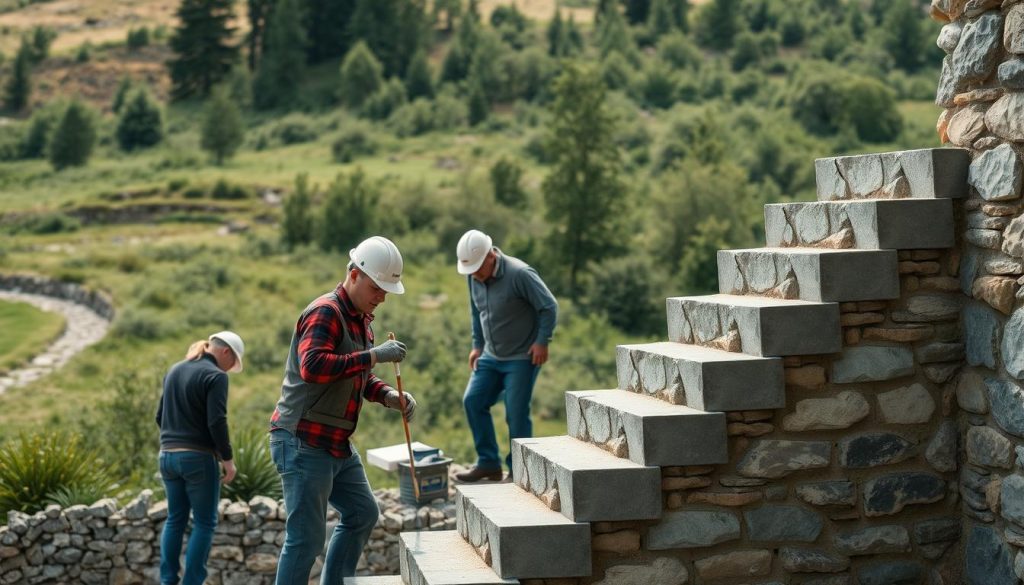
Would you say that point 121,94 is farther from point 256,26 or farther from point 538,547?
point 538,547

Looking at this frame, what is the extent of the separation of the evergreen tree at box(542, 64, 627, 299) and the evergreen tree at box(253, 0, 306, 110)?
43.6 metres

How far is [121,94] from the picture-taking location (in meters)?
82.6

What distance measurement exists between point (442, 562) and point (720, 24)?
9387 centimetres

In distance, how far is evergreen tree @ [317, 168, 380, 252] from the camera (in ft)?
145

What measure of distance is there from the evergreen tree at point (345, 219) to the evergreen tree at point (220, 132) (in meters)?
19.8

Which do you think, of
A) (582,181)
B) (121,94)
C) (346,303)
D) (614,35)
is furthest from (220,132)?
(346,303)

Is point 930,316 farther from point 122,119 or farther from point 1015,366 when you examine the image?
point 122,119

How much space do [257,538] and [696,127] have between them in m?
48.9

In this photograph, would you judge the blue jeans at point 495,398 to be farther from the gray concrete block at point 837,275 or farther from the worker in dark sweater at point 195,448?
the gray concrete block at point 837,275

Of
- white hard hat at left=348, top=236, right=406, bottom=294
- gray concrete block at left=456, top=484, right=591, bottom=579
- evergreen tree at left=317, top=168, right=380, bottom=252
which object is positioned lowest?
evergreen tree at left=317, top=168, right=380, bottom=252

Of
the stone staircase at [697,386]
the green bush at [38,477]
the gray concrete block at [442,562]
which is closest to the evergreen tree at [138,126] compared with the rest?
the green bush at [38,477]

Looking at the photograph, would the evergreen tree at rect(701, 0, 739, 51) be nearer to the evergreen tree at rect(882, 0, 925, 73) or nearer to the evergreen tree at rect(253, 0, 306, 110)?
the evergreen tree at rect(882, 0, 925, 73)

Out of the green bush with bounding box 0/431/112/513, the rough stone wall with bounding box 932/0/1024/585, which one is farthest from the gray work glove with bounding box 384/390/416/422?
the green bush with bounding box 0/431/112/513

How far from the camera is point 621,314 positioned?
40250 millimetres
